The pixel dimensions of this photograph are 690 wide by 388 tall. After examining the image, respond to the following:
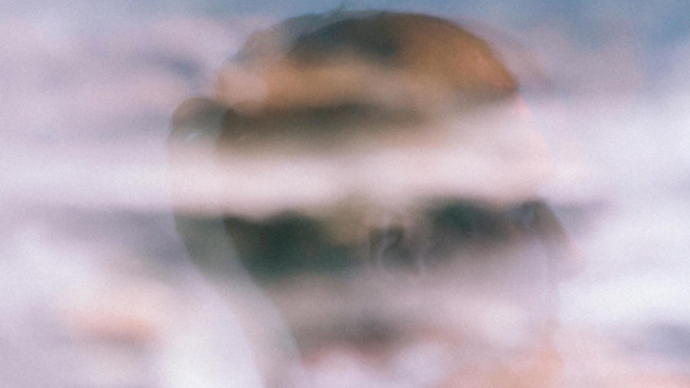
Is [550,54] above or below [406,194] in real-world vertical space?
above

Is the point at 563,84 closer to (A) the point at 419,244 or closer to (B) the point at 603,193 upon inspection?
(B) the point at 603,193

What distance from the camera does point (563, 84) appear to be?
70 centimetres

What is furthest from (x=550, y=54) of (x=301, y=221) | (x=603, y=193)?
(x=301, y=221)

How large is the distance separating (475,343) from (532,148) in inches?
8.4

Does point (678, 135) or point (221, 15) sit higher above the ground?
point (221, 15)

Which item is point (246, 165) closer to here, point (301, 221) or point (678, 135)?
point (301, 221)

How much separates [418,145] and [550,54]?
167 millimetres

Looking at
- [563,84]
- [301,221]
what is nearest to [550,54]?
[563,84]

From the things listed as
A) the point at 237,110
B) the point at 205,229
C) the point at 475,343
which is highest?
the point at 237,110

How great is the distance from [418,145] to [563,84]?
164 millimetres

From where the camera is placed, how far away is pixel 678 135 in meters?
0.71

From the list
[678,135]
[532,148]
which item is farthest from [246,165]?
[678,135]

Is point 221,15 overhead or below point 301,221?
overhead

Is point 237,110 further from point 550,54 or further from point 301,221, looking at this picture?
point 550,54
